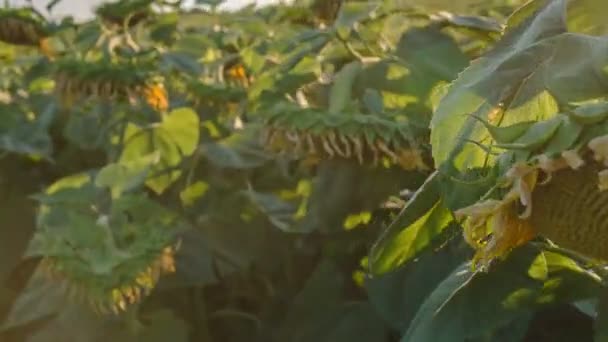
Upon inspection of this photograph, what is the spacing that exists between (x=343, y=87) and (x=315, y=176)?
181 millimetres

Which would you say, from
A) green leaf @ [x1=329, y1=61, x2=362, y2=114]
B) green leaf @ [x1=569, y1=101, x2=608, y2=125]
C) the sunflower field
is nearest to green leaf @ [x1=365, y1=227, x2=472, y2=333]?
the sunflower field

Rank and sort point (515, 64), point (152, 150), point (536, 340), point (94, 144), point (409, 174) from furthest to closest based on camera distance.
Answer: point (94, 144)
point (152, 150)
point (409, 174)
point (536, 340)
point (515, 64)

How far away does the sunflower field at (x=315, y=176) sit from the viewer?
421mm

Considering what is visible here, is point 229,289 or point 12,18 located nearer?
point 229,289

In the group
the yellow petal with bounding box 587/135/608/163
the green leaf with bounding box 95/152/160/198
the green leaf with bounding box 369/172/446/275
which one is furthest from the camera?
the green leaf with bounding box 95/152/160/198

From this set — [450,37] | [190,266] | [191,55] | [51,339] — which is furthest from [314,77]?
[191,55]

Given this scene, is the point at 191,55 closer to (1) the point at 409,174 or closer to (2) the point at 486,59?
(1) the point at 409,174

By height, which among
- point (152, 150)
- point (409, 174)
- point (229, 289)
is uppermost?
point (409, 174)

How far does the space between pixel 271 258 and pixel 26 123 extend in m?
0.40

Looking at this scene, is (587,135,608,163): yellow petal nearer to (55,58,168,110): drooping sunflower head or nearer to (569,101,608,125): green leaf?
(569,101,608,125): green leaf

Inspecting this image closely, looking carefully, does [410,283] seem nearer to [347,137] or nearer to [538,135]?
[347,137]

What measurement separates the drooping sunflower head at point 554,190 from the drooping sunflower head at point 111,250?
53cm

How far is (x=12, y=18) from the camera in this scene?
1.37 metres

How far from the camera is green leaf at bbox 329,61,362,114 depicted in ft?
3.06
